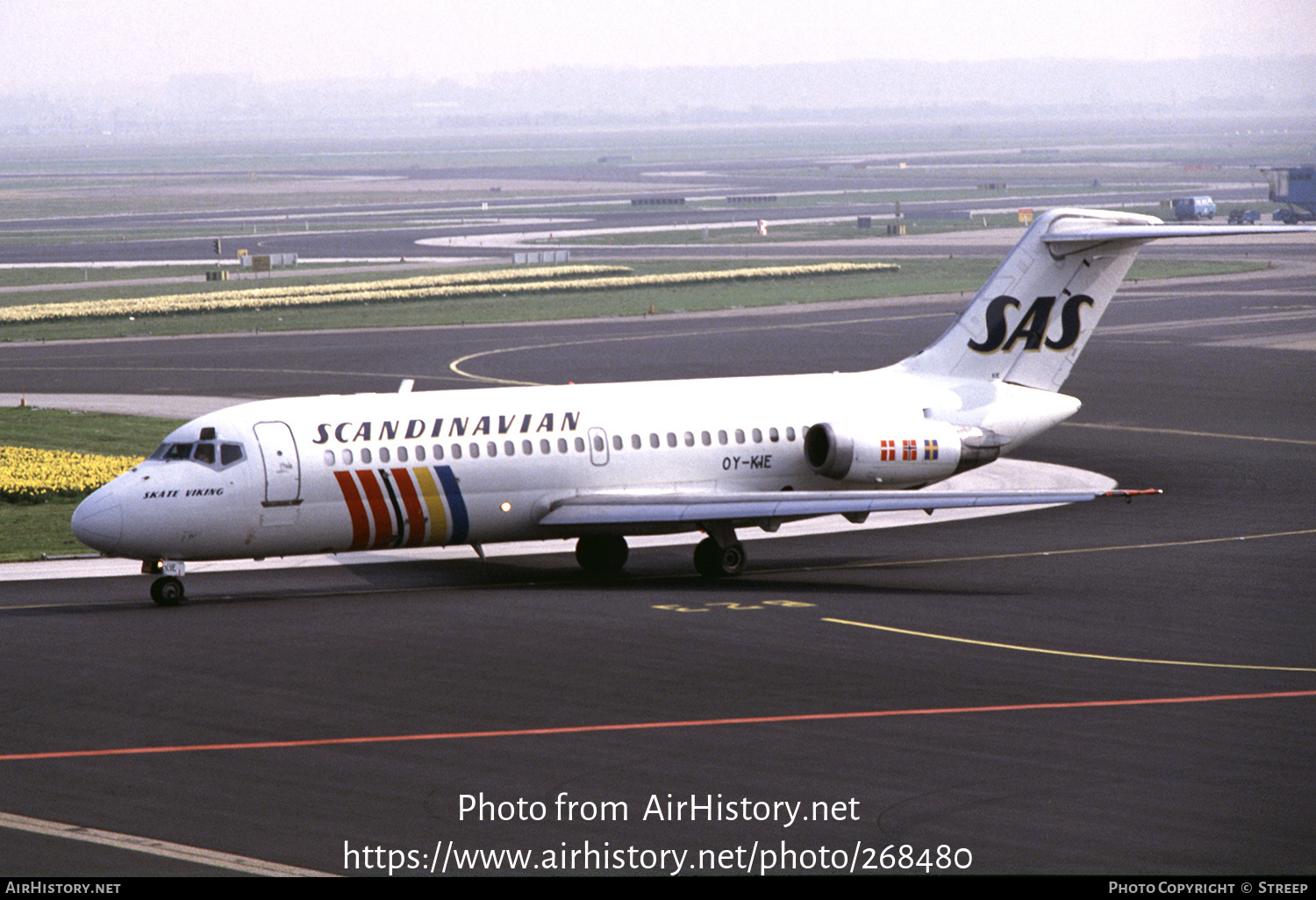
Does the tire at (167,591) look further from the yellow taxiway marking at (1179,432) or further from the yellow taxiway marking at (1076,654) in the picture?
the yellow taxiway marking at (1179,432)

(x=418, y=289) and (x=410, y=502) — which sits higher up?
(x=418, y=289)

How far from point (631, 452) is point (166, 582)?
9144 mm

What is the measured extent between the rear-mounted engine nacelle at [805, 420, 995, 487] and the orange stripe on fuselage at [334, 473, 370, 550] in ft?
30.0

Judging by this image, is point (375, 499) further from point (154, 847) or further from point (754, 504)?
point (154, 847)

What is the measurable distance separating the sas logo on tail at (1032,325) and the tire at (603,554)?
9141 mm

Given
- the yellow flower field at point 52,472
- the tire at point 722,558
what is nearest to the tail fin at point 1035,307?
the tire at point 722,558

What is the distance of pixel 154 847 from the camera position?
18.1 m

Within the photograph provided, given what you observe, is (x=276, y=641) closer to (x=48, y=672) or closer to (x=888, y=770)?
(x=48, y=672)

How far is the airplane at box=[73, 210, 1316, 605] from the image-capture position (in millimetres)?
31875

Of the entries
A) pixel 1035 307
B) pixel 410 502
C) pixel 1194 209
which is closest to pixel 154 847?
pixel 410 502

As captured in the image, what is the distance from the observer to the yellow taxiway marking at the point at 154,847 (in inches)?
682

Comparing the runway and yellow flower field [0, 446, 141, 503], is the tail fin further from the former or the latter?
yellow flower field [0, 446, 141, 503]

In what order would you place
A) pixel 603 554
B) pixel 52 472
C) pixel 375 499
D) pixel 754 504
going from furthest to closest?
pixel 52 472 → pixel 603 554 → pixel 754 504 → pixel 375 499

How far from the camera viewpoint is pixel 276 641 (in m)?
28.6
